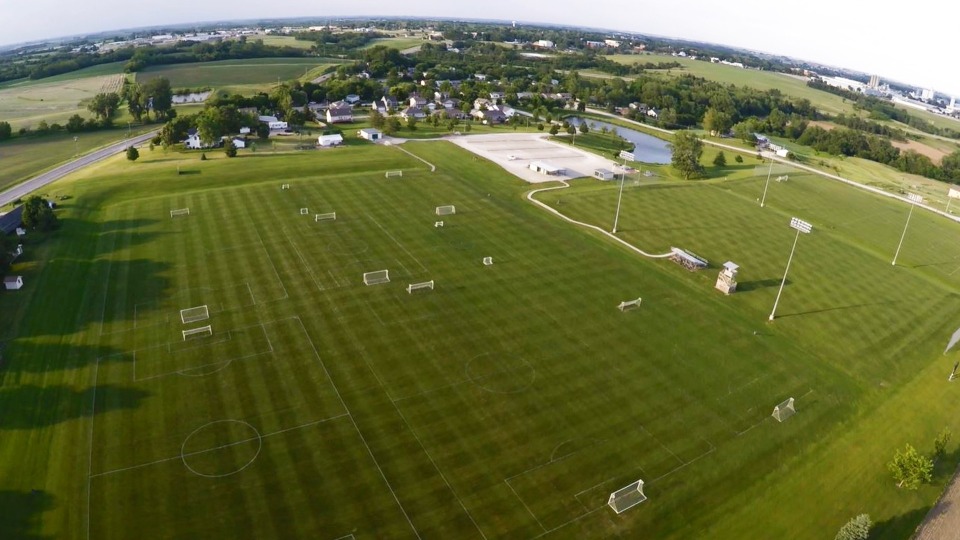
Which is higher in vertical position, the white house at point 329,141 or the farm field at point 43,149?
the white house at point 329,141

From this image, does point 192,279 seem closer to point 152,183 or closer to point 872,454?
point 152,183

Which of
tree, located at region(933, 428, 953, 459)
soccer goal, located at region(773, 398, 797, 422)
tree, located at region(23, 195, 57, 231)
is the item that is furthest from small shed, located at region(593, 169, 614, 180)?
tree, located at region(23, 195, 57, 231)

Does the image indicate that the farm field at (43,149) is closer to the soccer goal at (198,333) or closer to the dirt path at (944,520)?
the soccer goal at (198,333)

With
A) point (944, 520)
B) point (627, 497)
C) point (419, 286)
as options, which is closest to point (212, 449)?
point (419, 286)

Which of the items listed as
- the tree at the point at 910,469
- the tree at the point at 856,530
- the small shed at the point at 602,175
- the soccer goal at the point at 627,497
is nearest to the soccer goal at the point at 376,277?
the soccer goal at the point at 627,497

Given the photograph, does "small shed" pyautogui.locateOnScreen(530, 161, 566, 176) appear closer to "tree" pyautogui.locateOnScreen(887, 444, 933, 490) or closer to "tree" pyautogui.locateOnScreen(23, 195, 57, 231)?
"tree" pyautogui.locateOnScreen(887, 444, 933, 490)

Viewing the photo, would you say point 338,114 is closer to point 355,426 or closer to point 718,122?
point 718,122
